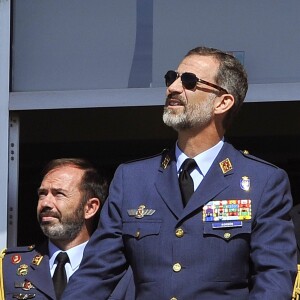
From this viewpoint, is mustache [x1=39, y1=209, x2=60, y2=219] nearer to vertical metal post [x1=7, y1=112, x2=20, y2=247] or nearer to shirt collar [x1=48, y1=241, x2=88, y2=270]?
shirt collar [x1=48, y1=241, x2=88, y2=270]

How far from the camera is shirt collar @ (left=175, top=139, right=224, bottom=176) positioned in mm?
2811

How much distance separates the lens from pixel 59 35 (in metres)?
3.92

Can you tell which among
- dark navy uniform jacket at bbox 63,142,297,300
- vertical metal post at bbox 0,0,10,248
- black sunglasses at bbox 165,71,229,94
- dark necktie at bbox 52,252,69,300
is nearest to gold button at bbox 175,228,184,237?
dark navy uniform jacket at bbox 63,142,297,300

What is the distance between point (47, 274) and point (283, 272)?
123 centimetres

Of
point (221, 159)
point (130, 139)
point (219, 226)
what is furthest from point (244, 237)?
point (130, 139)

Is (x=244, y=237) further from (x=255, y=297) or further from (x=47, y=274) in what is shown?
(x=47, y=274)

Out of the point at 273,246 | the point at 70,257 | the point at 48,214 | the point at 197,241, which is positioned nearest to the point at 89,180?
the point at 48,214

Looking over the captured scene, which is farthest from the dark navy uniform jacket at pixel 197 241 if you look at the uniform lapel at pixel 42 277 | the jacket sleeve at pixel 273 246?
the uniform lapel at pixel 42 277

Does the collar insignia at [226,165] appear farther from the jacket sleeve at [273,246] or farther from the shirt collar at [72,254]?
the shirt collar at [72,254]

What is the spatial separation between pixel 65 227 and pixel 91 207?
0.17 metres

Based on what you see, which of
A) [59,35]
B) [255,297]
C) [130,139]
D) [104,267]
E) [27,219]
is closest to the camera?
[255,297]

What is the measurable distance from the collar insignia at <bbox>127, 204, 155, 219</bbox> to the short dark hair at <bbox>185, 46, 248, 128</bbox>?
37cm

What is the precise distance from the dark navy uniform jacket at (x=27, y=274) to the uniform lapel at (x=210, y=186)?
0.96m

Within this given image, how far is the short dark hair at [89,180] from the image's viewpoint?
12.4ft
